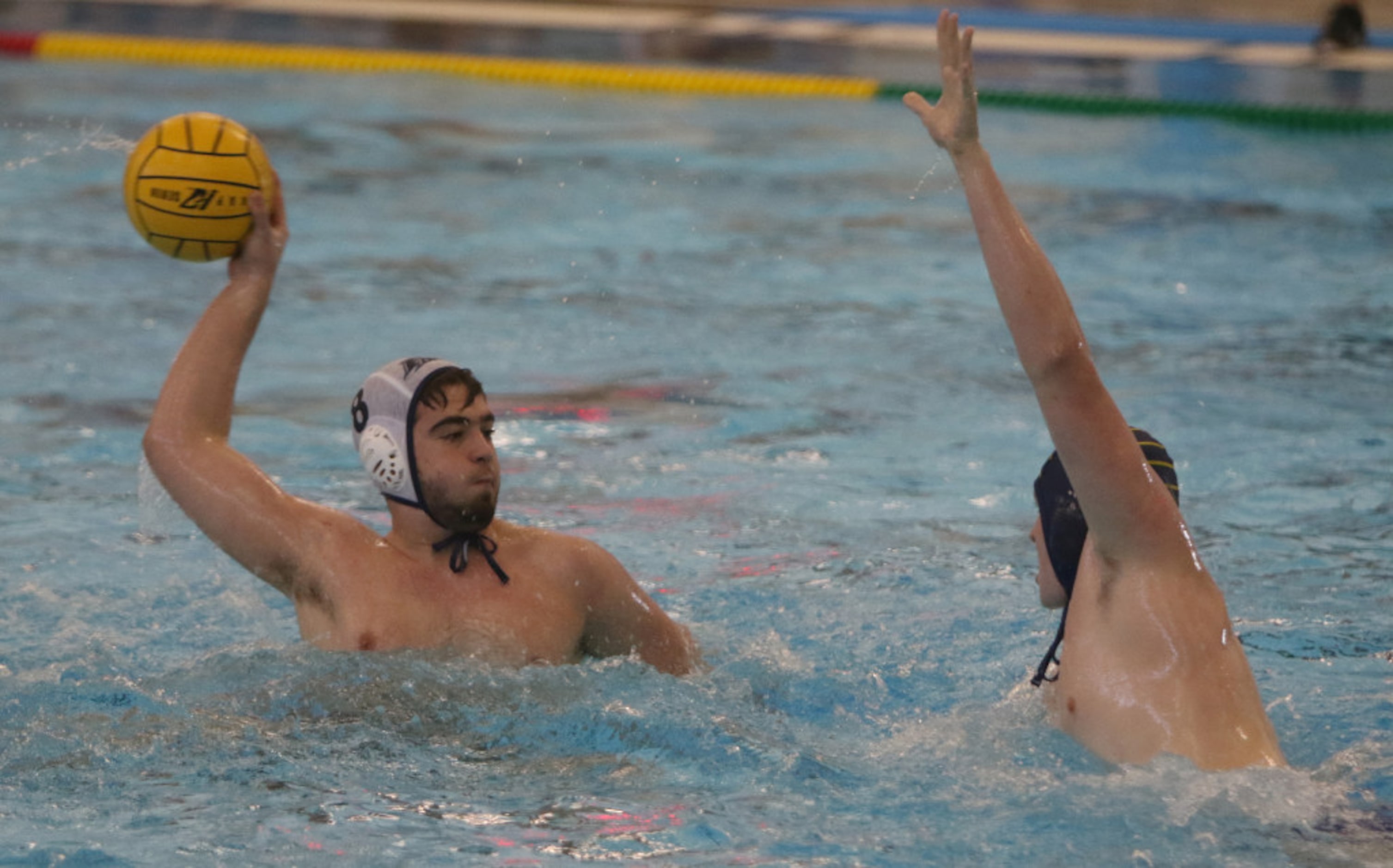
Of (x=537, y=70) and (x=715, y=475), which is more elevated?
(x=537, y=70)

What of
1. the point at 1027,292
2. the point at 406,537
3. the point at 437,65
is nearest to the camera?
the point at 1027,292

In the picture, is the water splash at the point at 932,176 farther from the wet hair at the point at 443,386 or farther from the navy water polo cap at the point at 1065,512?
the navy water polo cap at the point at 1065,512

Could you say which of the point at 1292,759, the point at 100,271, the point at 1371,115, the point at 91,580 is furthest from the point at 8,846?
the point at 1371,115

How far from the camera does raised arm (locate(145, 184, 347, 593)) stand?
10.3 feet

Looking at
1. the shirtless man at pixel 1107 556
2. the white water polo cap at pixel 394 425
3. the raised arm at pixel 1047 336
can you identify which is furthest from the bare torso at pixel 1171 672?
the white water polo cap at pixel 394 425

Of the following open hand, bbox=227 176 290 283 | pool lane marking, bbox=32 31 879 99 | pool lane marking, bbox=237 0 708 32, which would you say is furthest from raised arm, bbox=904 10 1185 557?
pool lane marking, bbox=237 0 708 32

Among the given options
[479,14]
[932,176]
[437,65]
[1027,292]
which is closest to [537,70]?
[437,65]

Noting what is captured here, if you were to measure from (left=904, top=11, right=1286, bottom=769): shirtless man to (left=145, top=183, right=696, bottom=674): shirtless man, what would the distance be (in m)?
0.90

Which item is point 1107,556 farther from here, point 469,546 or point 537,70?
point 537,70

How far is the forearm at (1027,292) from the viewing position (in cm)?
236

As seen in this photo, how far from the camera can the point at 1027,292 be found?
93.0 inches

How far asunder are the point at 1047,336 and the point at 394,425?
1.24 meters

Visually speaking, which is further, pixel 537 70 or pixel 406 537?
pixel 537 70

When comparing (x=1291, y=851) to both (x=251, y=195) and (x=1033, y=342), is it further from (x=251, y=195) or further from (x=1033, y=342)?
(x=251, y=195)
